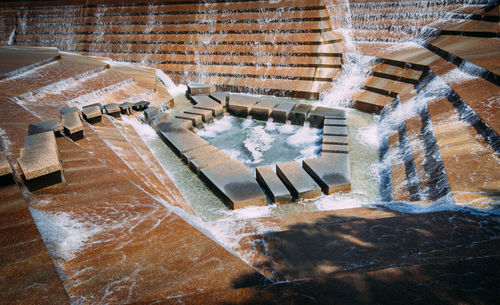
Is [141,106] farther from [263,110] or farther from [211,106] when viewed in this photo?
[263,110]

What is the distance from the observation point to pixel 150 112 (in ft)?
24.4

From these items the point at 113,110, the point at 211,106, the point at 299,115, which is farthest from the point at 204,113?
the point at 299,115

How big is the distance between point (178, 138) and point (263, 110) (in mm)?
2592

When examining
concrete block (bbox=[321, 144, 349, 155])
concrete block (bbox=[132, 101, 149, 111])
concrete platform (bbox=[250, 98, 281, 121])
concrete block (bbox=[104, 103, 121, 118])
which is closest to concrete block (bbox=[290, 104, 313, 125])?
concrete platform (bbox=[250, 98, 281, 121])

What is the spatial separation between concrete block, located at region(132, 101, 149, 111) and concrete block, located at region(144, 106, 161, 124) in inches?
15.9

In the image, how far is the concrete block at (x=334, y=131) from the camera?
6184 millimetres

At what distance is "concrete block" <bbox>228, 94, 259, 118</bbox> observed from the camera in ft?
25.8

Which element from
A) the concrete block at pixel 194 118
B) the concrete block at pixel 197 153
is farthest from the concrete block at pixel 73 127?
the concrete block at pixel 194 118

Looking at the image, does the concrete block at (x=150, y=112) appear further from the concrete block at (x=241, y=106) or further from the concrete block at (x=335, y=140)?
the concrete block at (x=335, y=140)

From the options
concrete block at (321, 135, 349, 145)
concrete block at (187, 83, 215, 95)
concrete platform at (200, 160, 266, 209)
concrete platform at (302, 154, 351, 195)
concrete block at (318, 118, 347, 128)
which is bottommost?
concrete platform at (200, 160, 266, 209)

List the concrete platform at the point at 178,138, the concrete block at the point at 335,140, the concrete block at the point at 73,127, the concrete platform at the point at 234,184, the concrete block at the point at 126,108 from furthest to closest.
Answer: the concrete block at the point at 126,108
the concrete platform at the point at 178,138
the concrete block at the point at 335,140
the concrete block at the point at 73,127
the concrete platform at the point at 234,184

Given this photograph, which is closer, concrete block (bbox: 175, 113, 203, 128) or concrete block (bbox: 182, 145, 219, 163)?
concrete block (bbox: 182, 145, 219, 163)

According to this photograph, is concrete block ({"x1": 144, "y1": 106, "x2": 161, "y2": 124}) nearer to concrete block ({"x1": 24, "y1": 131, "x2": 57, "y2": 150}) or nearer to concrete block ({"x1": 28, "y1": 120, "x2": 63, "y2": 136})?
concrete block ({"x1": 28, "y1": 120, "x2": 63, "y2": 136})

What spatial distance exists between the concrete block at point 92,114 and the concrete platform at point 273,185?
4088 millimetres
